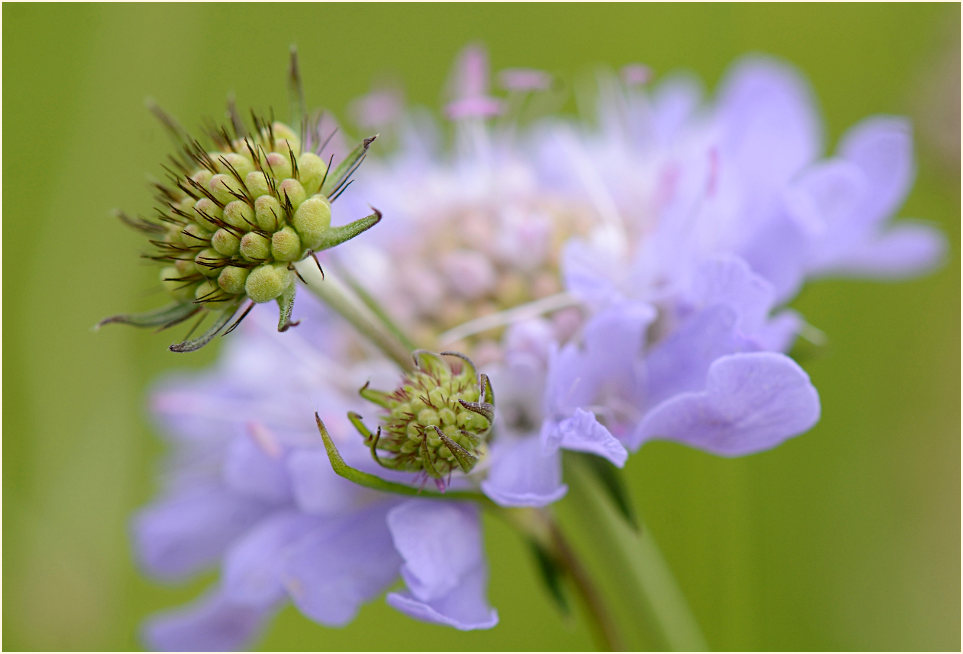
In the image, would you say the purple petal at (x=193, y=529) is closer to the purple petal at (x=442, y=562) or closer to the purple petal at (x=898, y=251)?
the purple petal at (x=442, y=562)

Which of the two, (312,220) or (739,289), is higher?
(312,220)

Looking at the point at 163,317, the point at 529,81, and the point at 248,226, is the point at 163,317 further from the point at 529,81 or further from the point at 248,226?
the point at 529,81

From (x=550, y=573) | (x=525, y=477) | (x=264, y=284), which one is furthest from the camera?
(x=550, y=573)

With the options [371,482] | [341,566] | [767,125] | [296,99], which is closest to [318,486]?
[341,566]

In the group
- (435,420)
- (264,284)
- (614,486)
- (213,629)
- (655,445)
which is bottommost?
(655,445)

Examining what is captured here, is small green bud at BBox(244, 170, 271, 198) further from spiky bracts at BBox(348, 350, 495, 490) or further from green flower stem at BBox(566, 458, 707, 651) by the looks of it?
green flower stem at BBox(566, 458, 707, 651)

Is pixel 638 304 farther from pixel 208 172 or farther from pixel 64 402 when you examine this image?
pixel 64 402
